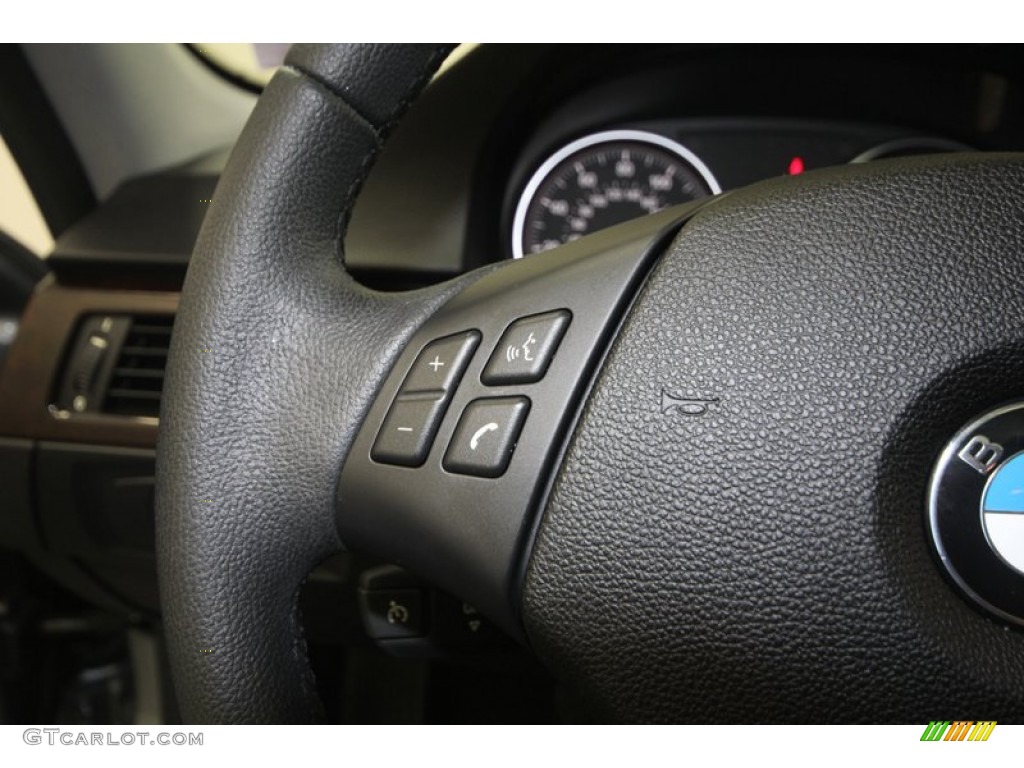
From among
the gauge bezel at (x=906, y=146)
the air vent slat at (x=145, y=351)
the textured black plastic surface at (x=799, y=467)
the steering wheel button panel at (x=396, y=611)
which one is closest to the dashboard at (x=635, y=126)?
the gauge bezel at (x=906, y=146)

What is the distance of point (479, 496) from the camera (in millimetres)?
469

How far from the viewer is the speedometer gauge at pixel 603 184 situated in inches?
36.8

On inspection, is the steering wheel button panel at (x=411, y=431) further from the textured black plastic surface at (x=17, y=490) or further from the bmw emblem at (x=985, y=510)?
the textured black plastic surface at (x=17, y=490)

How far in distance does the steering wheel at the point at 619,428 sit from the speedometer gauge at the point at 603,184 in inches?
15.2

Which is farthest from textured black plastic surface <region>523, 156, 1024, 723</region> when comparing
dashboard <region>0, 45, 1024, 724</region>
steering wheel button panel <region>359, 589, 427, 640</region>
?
dashboard <region>0, 45, 1024, 724</region>

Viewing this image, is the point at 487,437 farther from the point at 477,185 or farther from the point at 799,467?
the point at 477,185

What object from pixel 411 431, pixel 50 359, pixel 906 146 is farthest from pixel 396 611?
pixel 906 146

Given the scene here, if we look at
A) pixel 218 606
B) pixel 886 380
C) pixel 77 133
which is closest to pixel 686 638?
pixel 886 380

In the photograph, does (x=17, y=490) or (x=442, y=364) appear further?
(x=17, y=490)

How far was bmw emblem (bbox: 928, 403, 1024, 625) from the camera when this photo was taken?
425mm

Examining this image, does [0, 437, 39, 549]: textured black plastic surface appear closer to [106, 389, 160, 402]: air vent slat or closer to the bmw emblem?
[106, 389, 160, 402]: air vent slat

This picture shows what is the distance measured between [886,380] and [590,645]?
0.19 metres

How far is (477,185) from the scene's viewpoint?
851 mm

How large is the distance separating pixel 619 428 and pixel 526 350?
0.07 metres
